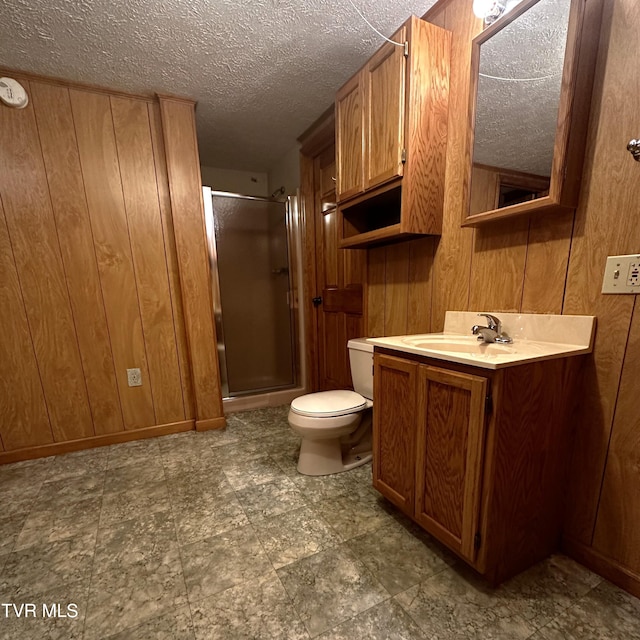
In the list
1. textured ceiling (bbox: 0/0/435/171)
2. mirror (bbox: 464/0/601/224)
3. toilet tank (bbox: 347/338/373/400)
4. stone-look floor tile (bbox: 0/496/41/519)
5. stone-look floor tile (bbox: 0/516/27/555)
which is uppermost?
textured ceiling (bbox: 0/0/435/171)

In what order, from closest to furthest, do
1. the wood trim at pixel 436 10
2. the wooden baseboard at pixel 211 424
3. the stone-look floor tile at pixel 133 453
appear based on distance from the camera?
the wood trim at pixel 436 10 < the stone-look floor tile at pixel 133 453 < the wooden baseboard at pixel 211 424

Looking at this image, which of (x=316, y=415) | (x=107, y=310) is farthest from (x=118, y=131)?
(x=316, y=415)

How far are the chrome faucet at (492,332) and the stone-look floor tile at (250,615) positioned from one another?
1.16 m

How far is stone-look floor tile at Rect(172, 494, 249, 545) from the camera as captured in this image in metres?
1.25

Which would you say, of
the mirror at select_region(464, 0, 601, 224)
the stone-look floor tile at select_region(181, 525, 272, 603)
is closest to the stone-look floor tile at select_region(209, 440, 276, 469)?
the stone-look floor tile at select_region(181, 525, 272, 603)

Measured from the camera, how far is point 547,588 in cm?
99

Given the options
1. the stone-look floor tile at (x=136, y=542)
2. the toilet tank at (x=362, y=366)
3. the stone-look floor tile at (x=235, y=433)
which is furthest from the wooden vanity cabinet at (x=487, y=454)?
the stone-look floor tile at (x=235, y=433)

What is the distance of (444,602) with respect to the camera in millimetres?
944

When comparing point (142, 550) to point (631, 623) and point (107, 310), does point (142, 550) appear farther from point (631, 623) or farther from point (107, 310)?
point (631, 623)

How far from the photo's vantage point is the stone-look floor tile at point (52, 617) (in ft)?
2.89

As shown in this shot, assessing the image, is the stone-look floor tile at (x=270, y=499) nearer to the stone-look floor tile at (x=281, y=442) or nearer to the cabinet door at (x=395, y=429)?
the stone-look floor tile at (x=281, y=442)

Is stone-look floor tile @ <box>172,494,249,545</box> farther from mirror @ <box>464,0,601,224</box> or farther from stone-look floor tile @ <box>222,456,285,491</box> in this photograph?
mirror @ <box>464,0,601,224</box>

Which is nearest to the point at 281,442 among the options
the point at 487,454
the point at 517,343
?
the point at 487,454

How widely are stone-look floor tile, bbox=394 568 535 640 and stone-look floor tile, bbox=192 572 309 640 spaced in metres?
0.36
